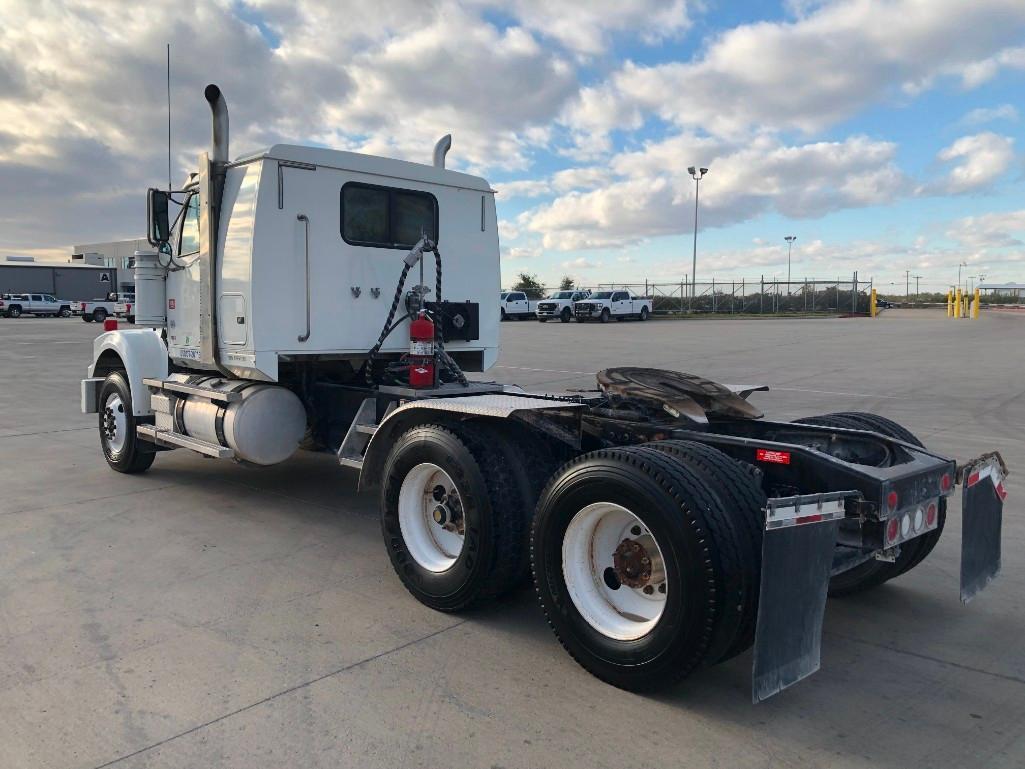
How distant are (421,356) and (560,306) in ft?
134

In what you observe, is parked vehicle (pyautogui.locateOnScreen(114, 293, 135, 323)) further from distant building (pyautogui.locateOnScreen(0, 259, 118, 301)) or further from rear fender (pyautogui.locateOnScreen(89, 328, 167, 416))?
distant building (pyautogui.locateOnScreen(0, 259, 118, 301))

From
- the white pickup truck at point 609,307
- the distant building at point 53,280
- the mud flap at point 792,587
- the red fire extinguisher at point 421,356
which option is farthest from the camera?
the distant building at point 53,280

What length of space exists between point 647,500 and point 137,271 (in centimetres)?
595

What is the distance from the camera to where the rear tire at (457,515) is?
14.4ft

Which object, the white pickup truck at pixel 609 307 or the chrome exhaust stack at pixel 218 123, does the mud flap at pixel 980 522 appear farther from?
the white pickup truck at pixel 609 307

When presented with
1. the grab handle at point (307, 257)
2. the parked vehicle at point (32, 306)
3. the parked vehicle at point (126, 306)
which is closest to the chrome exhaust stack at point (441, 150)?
the grab handle at point (307, 257)

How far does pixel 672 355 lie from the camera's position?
871 inches

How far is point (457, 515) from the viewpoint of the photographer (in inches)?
187

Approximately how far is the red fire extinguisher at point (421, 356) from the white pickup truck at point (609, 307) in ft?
129

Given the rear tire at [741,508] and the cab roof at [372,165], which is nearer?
the rear tire at [741,508]

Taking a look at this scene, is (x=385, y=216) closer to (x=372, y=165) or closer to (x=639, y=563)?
(x=372, y=165)

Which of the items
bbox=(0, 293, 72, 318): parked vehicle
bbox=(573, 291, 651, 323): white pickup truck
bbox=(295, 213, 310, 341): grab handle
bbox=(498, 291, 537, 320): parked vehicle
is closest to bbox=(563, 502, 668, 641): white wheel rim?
bbox=(295, 213, 310, 341): grab handle

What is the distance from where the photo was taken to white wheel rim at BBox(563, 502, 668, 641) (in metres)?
3.77

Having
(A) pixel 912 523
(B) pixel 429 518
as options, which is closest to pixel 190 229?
(B) pixel 429 518
